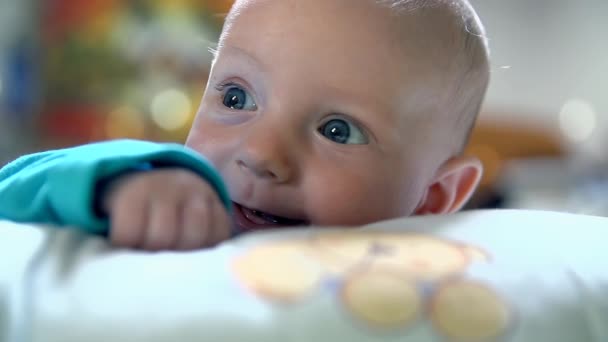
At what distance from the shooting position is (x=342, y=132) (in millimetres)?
724

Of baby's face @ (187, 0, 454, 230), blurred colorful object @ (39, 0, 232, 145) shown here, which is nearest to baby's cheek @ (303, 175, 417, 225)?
baby's face @ (187, 0, 454, 230)

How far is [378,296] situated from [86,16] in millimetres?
2018

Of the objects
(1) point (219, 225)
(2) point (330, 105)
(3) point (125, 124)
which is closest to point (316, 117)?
(2) point (330, 105)

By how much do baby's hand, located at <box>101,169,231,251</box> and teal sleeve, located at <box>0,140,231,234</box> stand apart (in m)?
0.01

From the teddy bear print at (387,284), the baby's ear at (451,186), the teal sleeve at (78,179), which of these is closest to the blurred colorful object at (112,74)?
the baby's ear at (451,186)

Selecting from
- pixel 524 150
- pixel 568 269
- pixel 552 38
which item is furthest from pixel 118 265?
pixel 552 38

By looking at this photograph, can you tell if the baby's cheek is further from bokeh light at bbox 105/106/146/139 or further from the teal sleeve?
bokeh light at bbox 105/106/146/139

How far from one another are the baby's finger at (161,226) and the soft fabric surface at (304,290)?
28 millimetres

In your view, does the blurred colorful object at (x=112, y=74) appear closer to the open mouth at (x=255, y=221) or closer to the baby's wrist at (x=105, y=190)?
the open mouth at (x=255, y=221)

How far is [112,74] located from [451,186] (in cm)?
156

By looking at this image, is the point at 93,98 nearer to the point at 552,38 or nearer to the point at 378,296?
the point at 378,296

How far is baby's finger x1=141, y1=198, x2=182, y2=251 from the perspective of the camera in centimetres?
45

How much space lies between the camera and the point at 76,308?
36cm

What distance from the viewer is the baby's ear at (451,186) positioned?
854 millimetres
